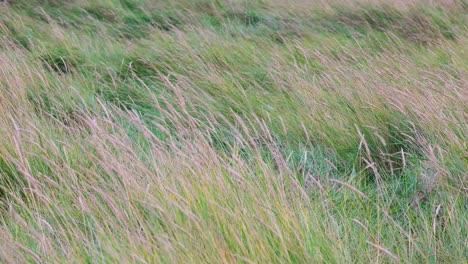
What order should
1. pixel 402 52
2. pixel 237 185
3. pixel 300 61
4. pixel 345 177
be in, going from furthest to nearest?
pixel 402 52 → pixel 300 61 → pixel 345 177 → pixel 237 185

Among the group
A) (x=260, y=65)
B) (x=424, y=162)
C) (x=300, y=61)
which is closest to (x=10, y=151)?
(x=424, y=162)

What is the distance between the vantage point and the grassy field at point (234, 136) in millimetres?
2018

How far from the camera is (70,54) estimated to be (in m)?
5.05

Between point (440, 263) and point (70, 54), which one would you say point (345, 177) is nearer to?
point (440, 263)

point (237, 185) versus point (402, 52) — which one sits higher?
point (237, 185)

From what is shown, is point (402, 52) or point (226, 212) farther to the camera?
point (402, 52)

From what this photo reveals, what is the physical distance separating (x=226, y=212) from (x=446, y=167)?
1.18m

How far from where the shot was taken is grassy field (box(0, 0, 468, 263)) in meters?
2.02

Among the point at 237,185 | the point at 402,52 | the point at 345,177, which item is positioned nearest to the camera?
the point at 237,185

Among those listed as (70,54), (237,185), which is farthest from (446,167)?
(70,54)

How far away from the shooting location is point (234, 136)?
263cm

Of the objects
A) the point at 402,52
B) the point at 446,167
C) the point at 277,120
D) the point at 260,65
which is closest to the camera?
the point at 446,167

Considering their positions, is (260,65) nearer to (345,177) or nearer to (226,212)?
(345,177)

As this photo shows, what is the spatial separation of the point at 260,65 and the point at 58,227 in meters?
2.77
